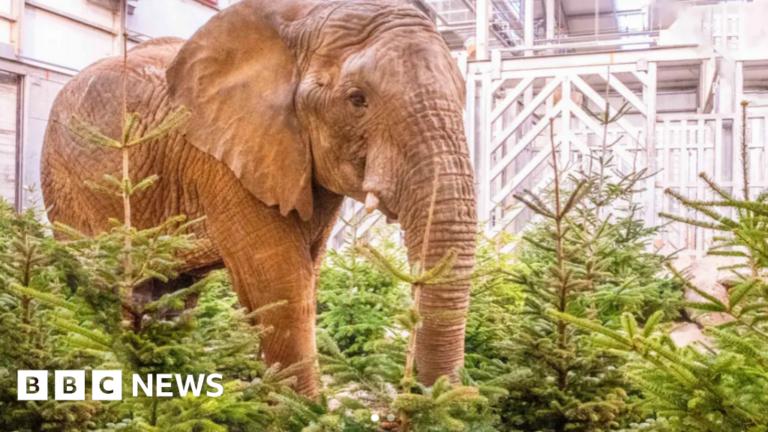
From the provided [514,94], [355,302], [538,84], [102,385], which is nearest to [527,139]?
[514,94]

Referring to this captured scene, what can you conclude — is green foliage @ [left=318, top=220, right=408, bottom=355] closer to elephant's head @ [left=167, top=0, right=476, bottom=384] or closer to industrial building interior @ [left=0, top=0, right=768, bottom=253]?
industrial building interior @ [left=0, top=0, right=768, bottom=253]

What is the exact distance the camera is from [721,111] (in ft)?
19.3

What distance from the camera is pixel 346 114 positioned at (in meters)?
2.27

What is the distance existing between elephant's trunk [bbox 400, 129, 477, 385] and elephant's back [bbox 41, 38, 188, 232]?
3.47 ft

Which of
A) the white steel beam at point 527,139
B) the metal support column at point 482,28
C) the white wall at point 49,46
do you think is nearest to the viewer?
the white wall at point 49,46

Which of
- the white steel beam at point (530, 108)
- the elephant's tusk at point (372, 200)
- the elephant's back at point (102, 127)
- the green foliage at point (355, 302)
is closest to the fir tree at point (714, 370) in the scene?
the elephant's tusk at point (372, 200)

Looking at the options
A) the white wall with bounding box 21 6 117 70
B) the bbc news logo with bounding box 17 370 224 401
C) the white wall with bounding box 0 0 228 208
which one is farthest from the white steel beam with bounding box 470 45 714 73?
the bbc news logo with bounding box 17 370 224 401

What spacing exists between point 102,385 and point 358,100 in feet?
3.58

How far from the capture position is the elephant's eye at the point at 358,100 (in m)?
2.24

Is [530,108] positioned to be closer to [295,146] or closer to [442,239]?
[295,146]

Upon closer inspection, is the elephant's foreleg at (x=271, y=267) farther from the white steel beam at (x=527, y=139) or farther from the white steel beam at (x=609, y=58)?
the white steel beam at (x=609, y=58)

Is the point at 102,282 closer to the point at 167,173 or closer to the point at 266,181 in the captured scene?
the point at 266,181

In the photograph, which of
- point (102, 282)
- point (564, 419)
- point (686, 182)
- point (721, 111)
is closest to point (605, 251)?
point (564, 419)

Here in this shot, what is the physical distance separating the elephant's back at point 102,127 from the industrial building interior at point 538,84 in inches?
53.2
